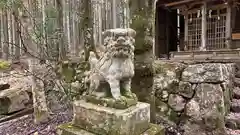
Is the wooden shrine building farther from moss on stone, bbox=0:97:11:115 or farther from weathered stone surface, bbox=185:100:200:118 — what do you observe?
moss on stone, bbox=0:97:11:115

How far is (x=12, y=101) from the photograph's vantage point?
4.66 m

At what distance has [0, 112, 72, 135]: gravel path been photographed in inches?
132

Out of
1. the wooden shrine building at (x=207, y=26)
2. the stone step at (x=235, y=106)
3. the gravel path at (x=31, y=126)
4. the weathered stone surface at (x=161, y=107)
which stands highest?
the wooden shrine building at (x=207, y=26)

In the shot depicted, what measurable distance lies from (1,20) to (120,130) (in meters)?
10.9

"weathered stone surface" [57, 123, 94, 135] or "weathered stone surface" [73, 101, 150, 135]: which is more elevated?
"weathered stone surface" [73, 101, 150, 135]

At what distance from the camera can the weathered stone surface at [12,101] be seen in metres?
4.66

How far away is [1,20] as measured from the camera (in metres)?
10.5

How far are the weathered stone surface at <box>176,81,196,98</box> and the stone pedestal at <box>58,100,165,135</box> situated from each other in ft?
3.73

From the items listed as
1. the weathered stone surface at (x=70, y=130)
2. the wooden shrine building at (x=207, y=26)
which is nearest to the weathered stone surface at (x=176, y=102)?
the weathered stone surface at (x=70, y=130)

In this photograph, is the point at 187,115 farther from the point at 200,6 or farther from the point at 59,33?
the point at 200,6

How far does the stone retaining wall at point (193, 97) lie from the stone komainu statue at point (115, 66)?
3.22 ft

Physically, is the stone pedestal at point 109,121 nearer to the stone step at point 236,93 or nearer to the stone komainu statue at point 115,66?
the stone komainu statue at point 115,66

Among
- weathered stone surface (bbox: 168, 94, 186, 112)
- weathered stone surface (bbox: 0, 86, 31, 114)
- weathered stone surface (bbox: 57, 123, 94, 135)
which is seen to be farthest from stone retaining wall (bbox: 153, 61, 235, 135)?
weathered stone surface (bbox: 0, 86, 31, 114)

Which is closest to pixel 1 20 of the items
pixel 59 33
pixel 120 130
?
pixel 59 33
